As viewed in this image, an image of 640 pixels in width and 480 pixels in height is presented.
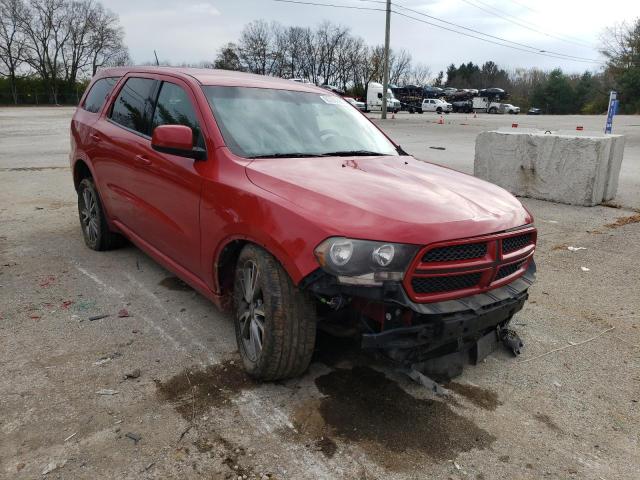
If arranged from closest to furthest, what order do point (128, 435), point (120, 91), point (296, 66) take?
point (128, 435)
point (120, 91)
point (296, 66)

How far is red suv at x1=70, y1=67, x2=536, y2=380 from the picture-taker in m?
2.58

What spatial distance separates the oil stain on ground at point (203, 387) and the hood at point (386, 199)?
3.80ft

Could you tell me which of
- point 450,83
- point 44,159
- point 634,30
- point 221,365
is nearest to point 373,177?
point 221,365

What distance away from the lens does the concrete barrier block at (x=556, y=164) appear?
7.90 m

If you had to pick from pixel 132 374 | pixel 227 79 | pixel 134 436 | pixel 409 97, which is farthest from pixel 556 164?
pixel 409 97

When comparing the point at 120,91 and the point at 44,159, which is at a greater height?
the point at 120,91

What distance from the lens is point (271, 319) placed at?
9.20 feet

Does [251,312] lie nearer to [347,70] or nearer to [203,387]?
[203,387]

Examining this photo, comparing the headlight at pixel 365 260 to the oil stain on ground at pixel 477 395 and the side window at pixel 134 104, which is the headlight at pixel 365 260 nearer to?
the oil stain on ground at pixel 477 395

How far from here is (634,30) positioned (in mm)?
55281

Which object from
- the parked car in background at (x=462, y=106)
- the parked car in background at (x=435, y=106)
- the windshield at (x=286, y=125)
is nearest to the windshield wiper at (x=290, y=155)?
the windshield at (x=286, y=125)

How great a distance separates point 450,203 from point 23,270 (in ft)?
13.4

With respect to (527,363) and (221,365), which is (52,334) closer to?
(221,365)

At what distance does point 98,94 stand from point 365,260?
4.19 metres
